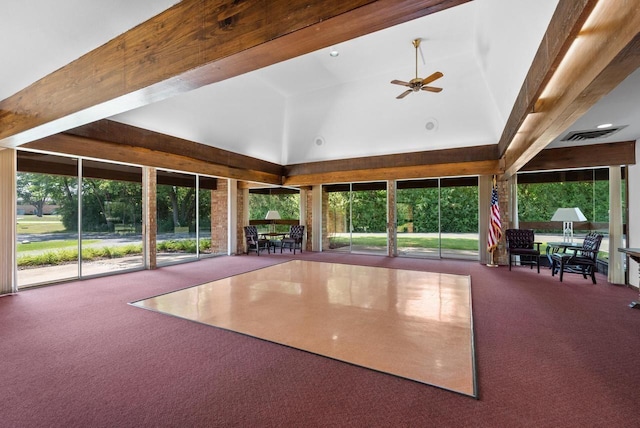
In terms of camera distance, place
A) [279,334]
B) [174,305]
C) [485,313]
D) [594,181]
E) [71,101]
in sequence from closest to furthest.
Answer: [71,101]
[279,334]
[485,313]
[174,305]
[594,181]

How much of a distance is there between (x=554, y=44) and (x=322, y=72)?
185 inches

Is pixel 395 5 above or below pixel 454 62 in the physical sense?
below

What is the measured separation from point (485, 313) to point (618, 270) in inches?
157

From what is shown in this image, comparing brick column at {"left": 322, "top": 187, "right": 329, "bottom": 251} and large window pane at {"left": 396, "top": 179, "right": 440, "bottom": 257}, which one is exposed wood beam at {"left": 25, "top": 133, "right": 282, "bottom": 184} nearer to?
brick column at {"left": 322, "top": 187, "right": 329, "bottom": 251}

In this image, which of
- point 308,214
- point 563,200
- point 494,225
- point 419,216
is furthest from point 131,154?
point 563,200

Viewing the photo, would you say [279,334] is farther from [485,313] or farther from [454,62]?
[454,62]

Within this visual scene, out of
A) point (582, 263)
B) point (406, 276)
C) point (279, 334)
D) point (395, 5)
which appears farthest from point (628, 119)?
point (279, 334)

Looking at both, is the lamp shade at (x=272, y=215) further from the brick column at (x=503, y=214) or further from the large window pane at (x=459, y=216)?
the brick column at (x=503, y=214)

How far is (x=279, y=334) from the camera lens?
10.6 ft

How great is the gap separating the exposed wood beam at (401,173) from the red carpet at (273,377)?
442cm

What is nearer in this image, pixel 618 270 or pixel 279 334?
pixel 279 334

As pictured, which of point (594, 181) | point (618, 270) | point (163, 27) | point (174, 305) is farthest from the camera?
point (594, 181)

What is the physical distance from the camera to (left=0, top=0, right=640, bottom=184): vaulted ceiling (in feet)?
5.88

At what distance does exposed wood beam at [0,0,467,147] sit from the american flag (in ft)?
24.1
